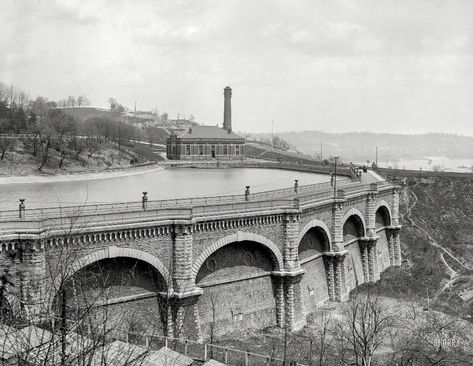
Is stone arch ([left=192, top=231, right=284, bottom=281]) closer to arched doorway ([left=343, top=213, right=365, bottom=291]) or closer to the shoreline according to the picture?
arched doorway ([left=343, top=213, right=365, bottom=291])

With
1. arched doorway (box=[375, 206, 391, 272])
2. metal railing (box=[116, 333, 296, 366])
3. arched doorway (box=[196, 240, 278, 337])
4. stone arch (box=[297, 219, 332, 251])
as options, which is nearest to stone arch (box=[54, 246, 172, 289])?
metal railing (box=[116, 333, 296, 366])

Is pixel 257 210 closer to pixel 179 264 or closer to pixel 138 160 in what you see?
pixel 179 264

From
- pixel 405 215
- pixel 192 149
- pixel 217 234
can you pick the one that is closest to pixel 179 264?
pixel 217 234

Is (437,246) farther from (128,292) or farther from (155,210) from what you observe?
(128,292)

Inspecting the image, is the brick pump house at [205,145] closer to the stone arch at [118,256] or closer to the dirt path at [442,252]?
the dirt path at [442,252]

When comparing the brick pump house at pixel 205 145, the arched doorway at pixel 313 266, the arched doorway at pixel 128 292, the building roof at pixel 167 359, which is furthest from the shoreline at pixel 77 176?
the building roof at pixel 167 359

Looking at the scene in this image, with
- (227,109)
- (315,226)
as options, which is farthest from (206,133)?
(315,226)
